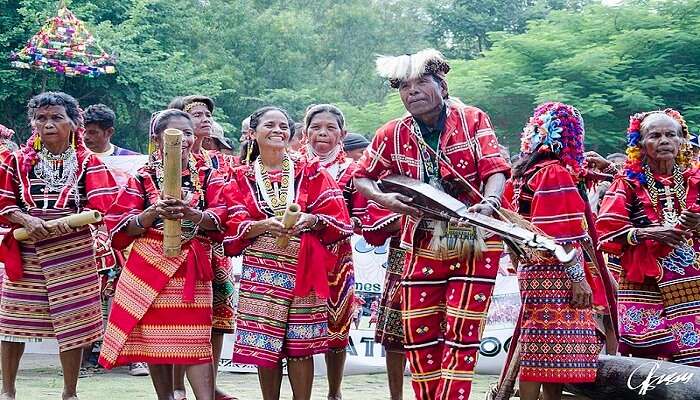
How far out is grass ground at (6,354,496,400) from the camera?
326 inches

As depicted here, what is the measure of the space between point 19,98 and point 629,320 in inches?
906

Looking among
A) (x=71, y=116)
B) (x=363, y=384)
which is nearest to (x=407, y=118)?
(x=71, y=116)

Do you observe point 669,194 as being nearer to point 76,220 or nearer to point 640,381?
point 640,381

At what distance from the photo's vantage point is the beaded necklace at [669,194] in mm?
7008

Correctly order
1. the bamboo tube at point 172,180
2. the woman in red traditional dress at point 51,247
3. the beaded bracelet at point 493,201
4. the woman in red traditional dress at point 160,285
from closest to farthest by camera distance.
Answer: the beaded bracelet at point 493,201
the bamboo tube at point 172,180
the woman in red traditional dress at point 160,285
the woman in red traditional dress at point 51,247

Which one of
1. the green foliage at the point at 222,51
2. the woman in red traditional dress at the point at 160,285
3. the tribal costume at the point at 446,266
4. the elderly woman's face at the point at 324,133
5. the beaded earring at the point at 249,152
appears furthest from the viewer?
the green foliage at the point at 222,51

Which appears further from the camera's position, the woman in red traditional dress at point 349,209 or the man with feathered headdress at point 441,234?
the woman in red traditional dress at point 349,209

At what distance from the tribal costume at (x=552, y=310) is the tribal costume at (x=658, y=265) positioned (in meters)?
0.54

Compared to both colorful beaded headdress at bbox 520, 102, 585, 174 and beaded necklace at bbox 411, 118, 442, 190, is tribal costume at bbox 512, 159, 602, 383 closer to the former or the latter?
colorful beaded headdress at bbox 520, 102, 585, 174

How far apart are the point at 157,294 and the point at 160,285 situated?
6 cm

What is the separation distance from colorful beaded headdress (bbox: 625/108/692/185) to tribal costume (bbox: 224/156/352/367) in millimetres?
1979

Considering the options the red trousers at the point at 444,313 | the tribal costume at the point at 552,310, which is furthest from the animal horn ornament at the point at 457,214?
the tribal costume at the point at 552,310

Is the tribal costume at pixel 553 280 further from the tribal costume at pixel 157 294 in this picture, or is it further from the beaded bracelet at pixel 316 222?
the tribal costume at pixel 157 294

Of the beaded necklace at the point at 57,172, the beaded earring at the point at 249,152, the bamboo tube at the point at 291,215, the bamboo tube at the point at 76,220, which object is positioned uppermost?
the beaded earring at the point at 249,152
